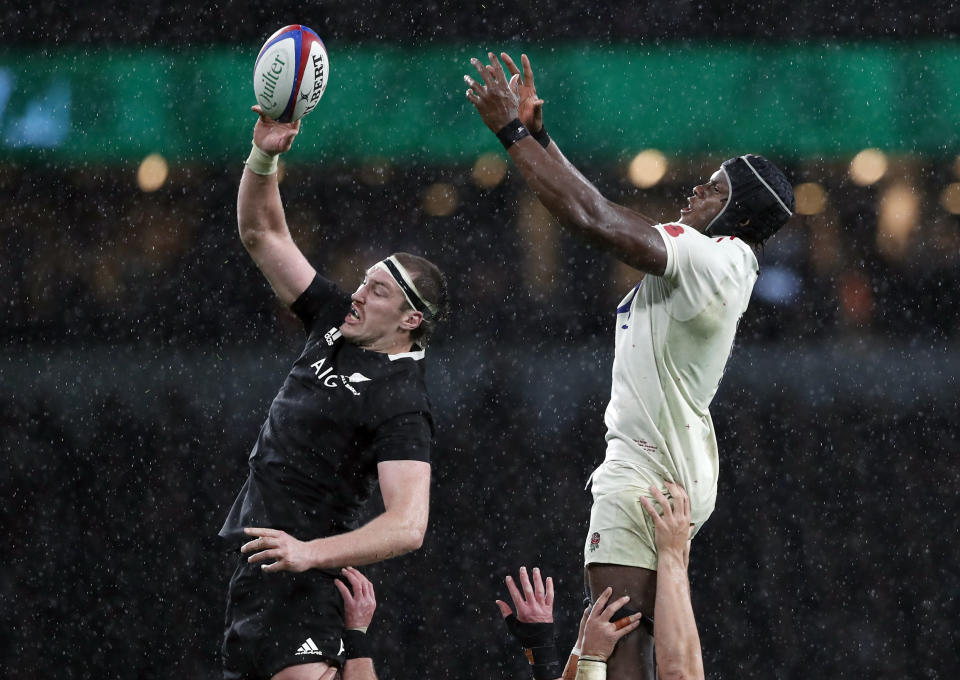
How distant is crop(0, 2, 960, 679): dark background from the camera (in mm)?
7590

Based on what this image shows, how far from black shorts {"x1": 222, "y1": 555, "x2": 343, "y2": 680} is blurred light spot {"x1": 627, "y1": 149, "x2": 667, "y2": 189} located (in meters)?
5.39

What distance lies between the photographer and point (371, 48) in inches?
329

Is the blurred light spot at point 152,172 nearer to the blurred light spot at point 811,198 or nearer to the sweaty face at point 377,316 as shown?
the blurred light spot at point 811,198

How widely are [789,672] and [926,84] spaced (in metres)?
4.21

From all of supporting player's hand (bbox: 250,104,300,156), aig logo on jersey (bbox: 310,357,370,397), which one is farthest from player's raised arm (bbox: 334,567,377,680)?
supporting player's hand (bbox: 250,104,300,156)

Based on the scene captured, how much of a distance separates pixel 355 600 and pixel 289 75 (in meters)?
1.73

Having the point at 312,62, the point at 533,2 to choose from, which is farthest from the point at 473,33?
the point at 312,62

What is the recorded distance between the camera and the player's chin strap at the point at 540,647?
425 centimetres

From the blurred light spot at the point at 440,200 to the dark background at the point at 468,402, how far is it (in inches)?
2.3

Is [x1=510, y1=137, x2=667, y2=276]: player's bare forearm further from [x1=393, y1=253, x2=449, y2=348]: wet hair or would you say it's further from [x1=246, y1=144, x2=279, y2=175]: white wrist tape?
[x1=246, y1=144, x2=279, y2=175]: white wrist tape

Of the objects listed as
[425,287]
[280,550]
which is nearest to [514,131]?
[425,287]

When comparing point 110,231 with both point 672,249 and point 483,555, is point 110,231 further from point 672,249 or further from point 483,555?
point 672,249

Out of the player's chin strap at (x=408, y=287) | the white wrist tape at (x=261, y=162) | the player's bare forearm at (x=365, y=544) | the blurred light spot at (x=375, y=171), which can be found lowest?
the player's bare forearm at (x=365, y=544)

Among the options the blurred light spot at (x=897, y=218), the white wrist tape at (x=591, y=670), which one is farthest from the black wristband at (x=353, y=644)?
the blurred light spot at (x=897, y=218)
